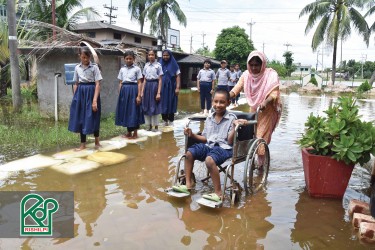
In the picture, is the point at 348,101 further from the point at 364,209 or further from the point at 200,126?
the point at 200,126

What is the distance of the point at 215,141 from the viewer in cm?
388

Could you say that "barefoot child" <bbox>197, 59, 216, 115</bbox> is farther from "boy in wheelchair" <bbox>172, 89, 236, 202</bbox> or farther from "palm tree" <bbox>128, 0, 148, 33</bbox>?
"palm tree" <bbox>128, 0, 148, 33</bbox>

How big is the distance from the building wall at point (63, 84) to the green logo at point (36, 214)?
539 cm

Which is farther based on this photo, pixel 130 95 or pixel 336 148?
pixel 130 95

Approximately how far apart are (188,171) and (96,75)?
2710 millimetres

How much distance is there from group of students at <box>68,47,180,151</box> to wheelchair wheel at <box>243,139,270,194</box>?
2777 millimetres

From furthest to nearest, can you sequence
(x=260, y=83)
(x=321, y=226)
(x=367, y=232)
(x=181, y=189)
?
(x=260, y=83) < (x=181, y=189) < (x=321, y=226) < (x=367, y=232)

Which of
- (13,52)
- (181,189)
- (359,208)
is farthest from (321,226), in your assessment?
(13,52)

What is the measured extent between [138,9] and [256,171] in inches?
1097

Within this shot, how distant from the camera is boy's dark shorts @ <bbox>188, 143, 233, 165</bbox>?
363 centimetres

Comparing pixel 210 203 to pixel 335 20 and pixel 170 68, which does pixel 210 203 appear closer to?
pixel 170 68

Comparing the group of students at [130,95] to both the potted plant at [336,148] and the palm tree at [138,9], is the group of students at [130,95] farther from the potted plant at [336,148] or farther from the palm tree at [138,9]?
the palm tree at [138,9]

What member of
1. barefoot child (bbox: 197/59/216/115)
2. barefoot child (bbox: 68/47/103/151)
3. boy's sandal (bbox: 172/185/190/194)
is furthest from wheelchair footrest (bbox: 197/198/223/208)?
barefoot child (bbox: 197/59/216/115)

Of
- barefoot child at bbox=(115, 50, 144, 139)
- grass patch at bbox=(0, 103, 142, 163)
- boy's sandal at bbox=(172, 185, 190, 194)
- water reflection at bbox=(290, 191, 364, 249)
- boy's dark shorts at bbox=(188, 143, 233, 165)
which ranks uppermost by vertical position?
barefoot child at bbox=(115, 50, 144, 139)
